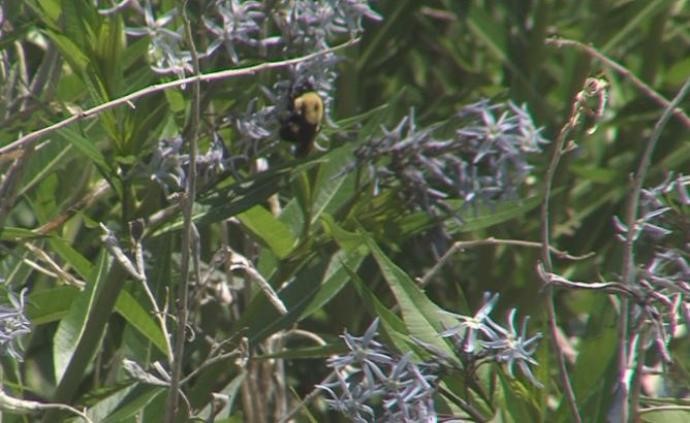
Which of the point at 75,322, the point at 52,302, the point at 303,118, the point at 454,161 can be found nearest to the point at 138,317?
the point at 75,322

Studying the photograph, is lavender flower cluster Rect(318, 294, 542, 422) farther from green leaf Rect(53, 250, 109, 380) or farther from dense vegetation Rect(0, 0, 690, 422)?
green leaf Rect(53, 250, 109, 380)

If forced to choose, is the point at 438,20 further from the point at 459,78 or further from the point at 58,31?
the point at 58,31

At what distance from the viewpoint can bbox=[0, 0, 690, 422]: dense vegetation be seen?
1.59 metres

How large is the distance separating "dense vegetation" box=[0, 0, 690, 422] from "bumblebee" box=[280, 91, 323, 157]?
0.04 ft

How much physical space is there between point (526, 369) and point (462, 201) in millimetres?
482

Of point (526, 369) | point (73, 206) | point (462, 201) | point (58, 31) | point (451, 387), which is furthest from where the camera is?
point (73, 206)

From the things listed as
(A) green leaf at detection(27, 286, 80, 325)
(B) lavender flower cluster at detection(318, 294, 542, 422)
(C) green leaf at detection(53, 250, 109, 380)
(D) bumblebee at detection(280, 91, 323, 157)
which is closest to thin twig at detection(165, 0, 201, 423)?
(B) lavender flower cluster at detection(318, 294, 542, 422)

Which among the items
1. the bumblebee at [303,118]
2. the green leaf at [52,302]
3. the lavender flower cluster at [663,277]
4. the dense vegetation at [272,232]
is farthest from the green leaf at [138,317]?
the lavender flower cluster at [663,277]

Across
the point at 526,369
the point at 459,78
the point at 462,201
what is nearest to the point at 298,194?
the point at 462,201

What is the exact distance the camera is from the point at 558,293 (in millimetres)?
Answer: 3068

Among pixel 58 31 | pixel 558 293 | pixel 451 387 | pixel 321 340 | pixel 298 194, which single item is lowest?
pixel 558 293

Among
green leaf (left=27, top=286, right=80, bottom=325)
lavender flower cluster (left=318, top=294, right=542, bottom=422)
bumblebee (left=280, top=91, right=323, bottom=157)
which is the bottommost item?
green leaf (left=27, top=286, right=80, bottom=325)

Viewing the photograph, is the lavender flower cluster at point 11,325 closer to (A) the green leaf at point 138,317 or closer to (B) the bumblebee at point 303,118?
(A) the green leaf at point 138,317

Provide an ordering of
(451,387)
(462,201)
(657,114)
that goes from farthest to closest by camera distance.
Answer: (657,114)
(462,201)
(451,387)
